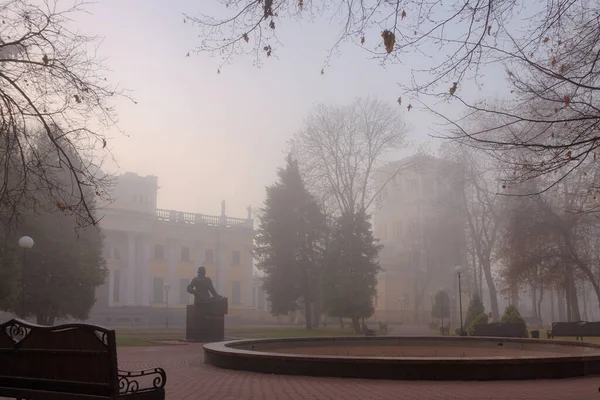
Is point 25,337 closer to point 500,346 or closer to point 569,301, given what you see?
point 500,346

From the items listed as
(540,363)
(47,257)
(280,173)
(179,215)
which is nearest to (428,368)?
(540,363)

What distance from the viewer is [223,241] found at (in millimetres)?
63281

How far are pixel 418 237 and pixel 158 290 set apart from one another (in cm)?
2494

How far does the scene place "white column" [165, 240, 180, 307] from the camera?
2317 inches

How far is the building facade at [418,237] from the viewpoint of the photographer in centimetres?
4441

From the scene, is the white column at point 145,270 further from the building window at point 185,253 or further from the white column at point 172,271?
the building window at point 185,253

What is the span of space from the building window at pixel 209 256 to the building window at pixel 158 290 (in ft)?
17.5

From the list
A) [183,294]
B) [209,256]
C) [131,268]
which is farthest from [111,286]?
[209,256]

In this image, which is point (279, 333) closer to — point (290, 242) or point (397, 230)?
point (290, 242)

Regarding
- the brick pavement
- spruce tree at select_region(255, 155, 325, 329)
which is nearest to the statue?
the brick pavement

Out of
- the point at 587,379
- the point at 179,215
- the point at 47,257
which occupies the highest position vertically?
the point at 179,215

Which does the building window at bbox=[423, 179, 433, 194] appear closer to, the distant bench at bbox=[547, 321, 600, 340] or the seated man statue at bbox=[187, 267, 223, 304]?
the distant bench at bbox=[547, 321, 600, 340]

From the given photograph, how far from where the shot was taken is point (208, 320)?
23406mm

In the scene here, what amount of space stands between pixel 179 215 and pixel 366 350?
45255 mm
